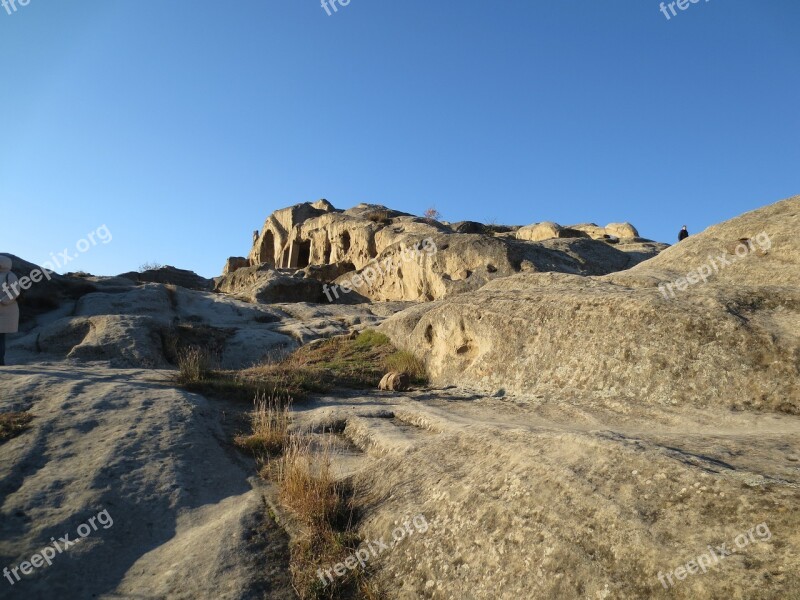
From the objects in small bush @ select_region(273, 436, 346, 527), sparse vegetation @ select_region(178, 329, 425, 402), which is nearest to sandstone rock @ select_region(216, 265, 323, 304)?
sparse vegetation @ select_region(178, 329, 425, 402)

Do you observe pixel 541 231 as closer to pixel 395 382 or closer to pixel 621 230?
pixel 621 230

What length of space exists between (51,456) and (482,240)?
15.0 metres

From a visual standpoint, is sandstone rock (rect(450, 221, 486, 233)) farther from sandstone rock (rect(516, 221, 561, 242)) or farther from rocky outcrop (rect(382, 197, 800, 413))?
rocky outcrop (rect(382, 197, 800, 413))

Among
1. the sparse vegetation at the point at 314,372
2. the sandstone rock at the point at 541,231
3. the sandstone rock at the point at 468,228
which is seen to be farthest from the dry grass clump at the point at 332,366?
the sandstone rock at the point at 541,231

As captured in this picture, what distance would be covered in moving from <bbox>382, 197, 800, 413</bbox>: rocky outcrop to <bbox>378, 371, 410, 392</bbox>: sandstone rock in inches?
21.7

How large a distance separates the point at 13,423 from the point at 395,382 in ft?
16.7

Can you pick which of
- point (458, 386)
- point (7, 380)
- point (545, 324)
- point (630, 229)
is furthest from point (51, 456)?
point (630, 229)

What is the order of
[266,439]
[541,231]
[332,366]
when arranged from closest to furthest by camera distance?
1. [266,439]
2. [332,366]
3. [541,231]

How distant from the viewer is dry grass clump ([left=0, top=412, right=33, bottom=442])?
5277mm

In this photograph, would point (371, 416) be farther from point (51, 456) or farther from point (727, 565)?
point (727, 565)

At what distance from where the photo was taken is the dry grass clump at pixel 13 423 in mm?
5277

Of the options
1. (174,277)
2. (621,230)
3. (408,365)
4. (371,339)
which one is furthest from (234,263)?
(408,365)

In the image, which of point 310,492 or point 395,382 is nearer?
point 310,492

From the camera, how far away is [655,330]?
248 inches
